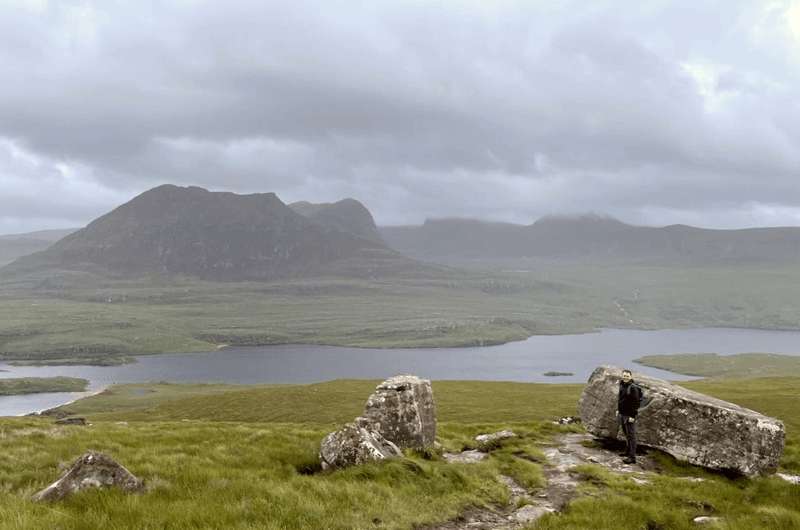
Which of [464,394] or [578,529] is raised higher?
[578,529]

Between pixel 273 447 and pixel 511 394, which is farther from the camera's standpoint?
pixel 511 394

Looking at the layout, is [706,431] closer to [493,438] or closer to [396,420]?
[493,438]

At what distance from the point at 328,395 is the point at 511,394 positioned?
26.1 meters

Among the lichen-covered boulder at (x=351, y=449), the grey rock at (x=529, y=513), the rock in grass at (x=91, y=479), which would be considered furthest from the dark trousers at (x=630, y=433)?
the rock in grass at (x=91, y=479)

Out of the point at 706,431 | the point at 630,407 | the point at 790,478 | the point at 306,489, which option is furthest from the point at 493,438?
the point at 306,489

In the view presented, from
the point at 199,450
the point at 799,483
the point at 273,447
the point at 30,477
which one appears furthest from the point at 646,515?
the point at 30,477

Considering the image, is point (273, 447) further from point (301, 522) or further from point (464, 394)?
point (464, 394)

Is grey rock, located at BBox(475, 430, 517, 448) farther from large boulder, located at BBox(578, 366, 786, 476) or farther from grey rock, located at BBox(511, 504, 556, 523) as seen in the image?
grey rock, located at BBox(511, 504, 556, 523)

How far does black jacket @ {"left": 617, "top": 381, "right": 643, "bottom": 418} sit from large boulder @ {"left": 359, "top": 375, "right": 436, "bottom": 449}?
28.4ft

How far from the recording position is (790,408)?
47656mm

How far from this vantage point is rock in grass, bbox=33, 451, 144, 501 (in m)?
12.9

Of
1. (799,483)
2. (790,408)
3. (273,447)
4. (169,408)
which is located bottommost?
(169,408)

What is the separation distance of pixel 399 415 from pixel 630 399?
→ 399 inches

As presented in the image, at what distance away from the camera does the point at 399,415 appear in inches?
907
